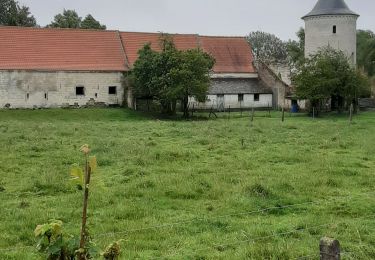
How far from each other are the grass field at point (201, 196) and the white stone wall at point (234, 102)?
25269 mm

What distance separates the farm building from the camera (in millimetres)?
41625

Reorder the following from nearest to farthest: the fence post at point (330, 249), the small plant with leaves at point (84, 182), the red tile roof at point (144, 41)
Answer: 1. the small plant with leaves at point (84, 182)
2. the fence post at point (330, 249)
3. the red tile roof at point (144, 41)

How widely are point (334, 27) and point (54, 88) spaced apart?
24.9 meters

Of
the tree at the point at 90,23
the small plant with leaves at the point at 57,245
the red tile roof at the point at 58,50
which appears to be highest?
the tree at the point at 90,23

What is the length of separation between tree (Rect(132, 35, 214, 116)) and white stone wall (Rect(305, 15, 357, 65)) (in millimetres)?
Answer: 12641

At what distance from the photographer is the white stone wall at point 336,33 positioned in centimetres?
4669

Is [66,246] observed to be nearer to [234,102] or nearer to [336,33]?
[234,102]

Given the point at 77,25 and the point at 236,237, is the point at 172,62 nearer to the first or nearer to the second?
the point at 77,25

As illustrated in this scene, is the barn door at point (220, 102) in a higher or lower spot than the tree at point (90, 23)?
lower

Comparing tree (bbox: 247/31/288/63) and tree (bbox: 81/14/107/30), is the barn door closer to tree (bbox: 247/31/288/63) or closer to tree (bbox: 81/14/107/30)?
tree (bbox: 81/14/107/30)

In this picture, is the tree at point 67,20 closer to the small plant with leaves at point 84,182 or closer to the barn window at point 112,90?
the barn window at point 112,90

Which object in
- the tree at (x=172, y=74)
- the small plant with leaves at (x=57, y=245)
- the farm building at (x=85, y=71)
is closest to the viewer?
the small plant with leaves at (x=57, y=245)

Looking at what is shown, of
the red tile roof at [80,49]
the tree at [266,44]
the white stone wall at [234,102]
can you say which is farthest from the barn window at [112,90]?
the tree at [266,44]

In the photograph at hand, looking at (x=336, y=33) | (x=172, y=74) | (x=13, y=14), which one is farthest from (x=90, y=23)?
(x=336, y=33)
